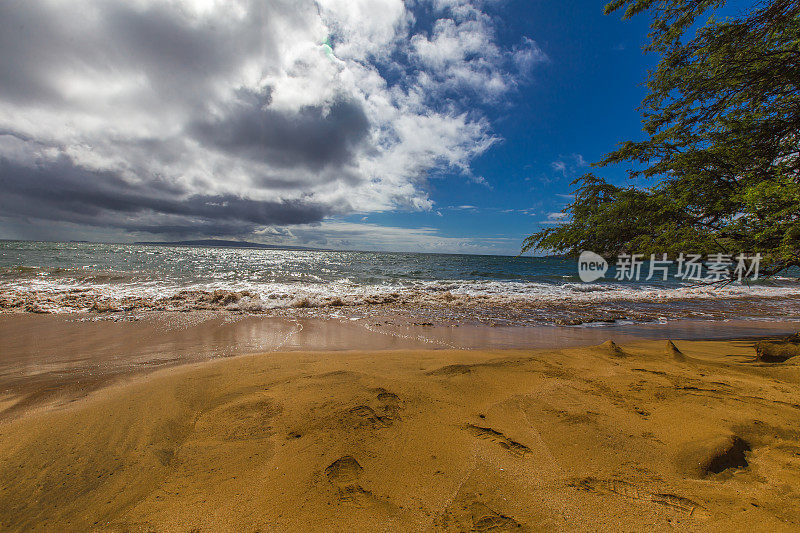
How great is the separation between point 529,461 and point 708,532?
3.19 ft

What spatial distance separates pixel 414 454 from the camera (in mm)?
2375

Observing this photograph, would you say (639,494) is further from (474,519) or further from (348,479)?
(348,479)

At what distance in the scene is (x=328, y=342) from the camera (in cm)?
669

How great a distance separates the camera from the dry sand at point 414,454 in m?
1.80

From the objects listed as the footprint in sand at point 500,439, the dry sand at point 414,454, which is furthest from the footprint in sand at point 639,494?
the footprint in sand at point 500,439

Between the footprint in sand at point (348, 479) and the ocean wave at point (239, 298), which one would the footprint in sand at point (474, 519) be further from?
the ocean wave at point (239, 298)

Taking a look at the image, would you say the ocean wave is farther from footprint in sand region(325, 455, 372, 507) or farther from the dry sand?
footprint in sand region(325, 455, 372, 507)

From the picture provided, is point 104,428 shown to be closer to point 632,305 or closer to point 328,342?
point 328,342

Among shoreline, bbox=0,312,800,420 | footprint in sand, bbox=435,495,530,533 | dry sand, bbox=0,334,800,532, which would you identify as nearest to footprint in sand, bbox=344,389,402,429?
dry sand, bbox=0,334,800,532

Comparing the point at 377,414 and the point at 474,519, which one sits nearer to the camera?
the point at 474,519

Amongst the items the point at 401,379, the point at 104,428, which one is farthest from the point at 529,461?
the point at 104,428

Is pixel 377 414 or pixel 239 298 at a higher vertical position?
pixel 377 414

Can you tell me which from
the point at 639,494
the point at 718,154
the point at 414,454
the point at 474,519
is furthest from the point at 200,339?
the point at 718,154

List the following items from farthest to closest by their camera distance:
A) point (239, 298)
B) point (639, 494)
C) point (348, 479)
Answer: point (239, 298)
point (348, 479)
point (639, 494)
